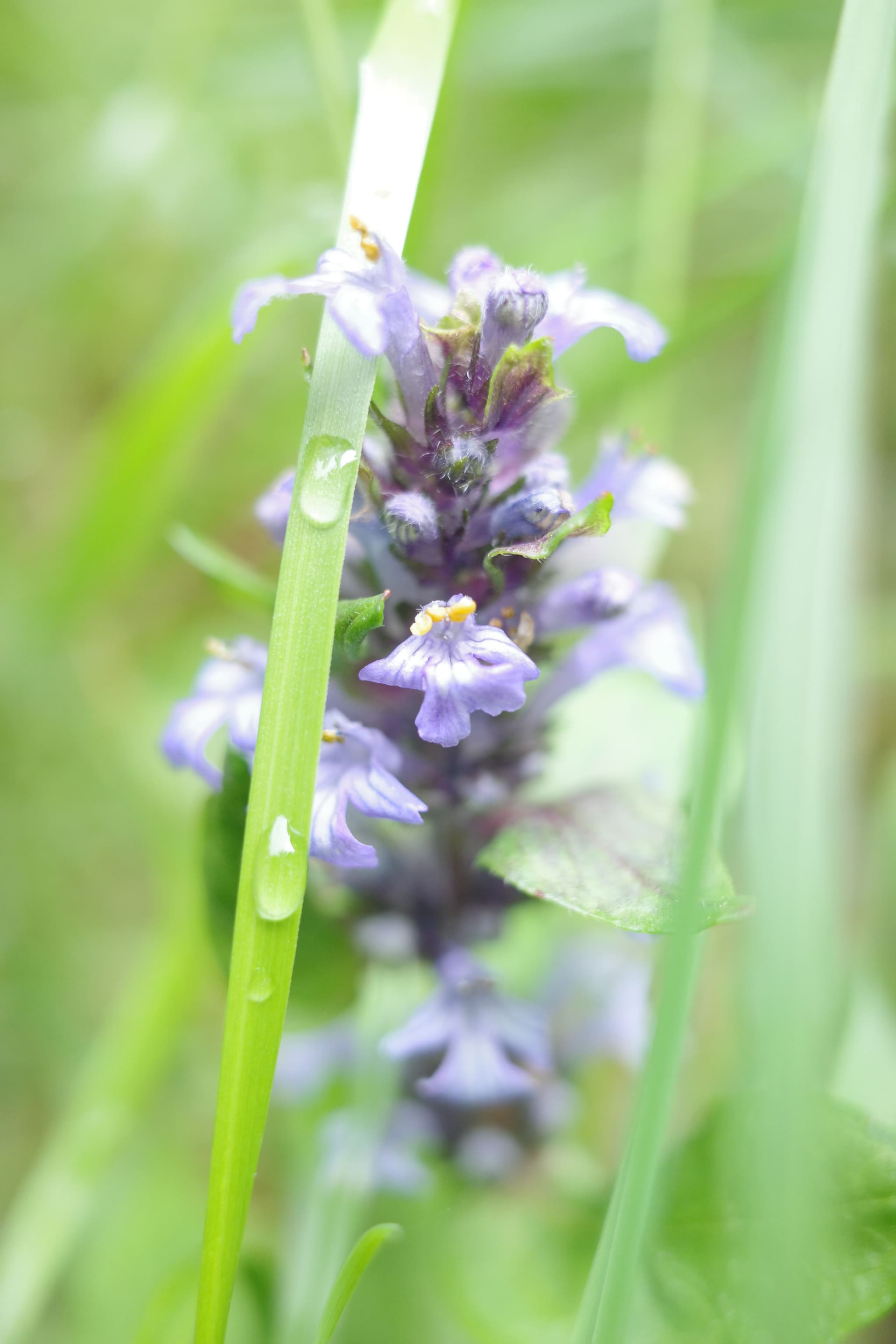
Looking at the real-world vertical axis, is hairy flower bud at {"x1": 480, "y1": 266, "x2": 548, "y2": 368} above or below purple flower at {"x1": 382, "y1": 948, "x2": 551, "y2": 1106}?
above

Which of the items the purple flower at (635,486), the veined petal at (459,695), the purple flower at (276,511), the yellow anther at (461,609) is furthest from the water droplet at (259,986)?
the purple flower at (635,486)

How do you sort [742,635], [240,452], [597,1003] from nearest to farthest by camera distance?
[742,635] < [597,1003] < [240,452]

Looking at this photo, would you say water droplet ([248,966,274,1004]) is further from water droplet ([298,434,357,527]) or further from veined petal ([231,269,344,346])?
veined petal ([231,269,344,346])

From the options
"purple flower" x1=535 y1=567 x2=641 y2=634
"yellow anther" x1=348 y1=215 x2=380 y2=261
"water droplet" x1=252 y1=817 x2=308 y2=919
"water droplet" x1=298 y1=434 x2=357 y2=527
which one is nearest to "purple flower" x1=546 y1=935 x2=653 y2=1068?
"purple flower" x1=535 y1=567 x2=641 y2=634

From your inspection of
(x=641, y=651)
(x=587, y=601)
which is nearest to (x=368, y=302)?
(x=587, y=601)

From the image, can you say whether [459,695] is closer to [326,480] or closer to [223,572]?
[326,480]

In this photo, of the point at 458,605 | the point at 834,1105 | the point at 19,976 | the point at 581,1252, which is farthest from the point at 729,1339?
the point at 19,976

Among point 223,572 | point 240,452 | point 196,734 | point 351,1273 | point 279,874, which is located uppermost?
point 240,452

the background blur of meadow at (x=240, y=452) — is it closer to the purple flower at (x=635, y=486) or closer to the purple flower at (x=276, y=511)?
the purple flower at (x=635, y=486)
